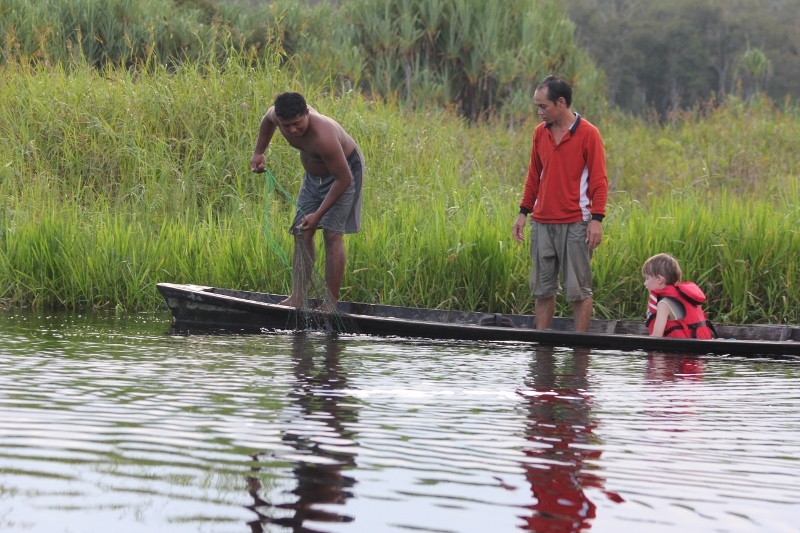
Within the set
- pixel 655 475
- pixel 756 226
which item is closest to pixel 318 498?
pixel 655 475

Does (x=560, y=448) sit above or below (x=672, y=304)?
below

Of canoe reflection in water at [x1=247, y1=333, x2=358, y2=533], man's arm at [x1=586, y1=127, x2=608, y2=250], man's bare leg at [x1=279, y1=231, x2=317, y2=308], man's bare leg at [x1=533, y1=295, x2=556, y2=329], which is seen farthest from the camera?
man's bare leg at [x1=279, y1=231, x2=317, y2=308]

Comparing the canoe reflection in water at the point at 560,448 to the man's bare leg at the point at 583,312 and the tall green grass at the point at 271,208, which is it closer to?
the man's bare leg at the point at 583,312

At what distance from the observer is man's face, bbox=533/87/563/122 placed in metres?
6.95

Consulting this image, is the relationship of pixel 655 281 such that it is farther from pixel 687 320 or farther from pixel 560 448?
pixel 560 448

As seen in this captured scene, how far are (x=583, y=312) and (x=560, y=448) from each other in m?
3.15

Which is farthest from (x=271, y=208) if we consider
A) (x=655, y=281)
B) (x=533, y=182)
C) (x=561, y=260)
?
(x=655, y=281)

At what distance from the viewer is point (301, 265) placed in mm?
7766

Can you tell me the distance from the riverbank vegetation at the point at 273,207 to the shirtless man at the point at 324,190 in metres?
0.86

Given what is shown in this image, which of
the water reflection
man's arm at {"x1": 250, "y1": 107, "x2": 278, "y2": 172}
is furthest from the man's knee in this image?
the water reflection

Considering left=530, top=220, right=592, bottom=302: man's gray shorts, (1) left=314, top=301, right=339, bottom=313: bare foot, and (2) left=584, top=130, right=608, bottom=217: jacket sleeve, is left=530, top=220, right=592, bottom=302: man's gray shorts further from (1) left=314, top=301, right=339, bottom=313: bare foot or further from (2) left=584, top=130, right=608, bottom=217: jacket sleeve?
(1) left=314, top=301, right=339, bottom=313: bare foot

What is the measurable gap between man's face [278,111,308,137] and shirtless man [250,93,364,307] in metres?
0.03

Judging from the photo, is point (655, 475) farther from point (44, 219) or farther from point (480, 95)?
point (480, 95)

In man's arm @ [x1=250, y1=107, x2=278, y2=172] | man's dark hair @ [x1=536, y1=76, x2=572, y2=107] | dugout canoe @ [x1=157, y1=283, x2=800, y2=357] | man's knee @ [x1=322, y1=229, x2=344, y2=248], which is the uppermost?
man's dark hair @ [x1=536, y1=76, x2=572, y2=107]
